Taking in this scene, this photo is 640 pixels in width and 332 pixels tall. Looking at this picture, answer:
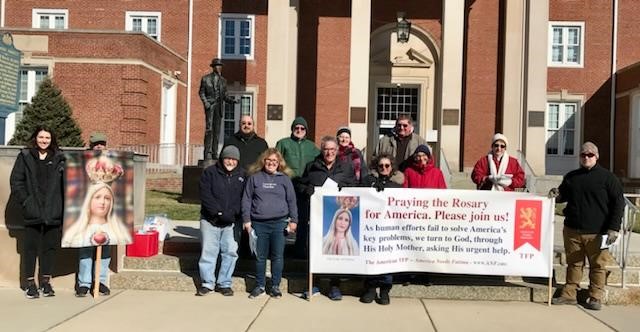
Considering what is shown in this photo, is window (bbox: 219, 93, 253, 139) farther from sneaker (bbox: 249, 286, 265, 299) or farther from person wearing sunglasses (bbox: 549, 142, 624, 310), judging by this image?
person wearing sunglasses (bbox: 549, 142, 624, 310)

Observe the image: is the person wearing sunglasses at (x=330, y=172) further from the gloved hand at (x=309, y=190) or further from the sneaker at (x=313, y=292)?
the sneaker at (x=313, y=292)

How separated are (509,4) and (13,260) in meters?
16.2

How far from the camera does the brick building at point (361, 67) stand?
1809cm

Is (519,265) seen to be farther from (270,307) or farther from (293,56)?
(293,56)

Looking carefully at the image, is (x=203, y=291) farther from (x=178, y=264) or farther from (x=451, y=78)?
(x=451, y=78)

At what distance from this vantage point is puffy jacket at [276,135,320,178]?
8.35m

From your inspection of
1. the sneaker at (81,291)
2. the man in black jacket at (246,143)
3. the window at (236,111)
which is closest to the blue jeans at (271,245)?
the man in black jacket at (246,143)

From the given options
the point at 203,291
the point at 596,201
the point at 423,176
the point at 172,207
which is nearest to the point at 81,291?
the point at 203,291

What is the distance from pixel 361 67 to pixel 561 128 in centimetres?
1175

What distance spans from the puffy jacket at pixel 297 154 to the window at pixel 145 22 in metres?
19.2

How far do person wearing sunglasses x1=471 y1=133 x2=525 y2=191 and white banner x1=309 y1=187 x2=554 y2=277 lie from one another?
0.46 m

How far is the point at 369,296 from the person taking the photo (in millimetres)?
7363

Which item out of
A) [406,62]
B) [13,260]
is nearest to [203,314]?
[13,260]

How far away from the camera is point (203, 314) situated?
6.73 m
